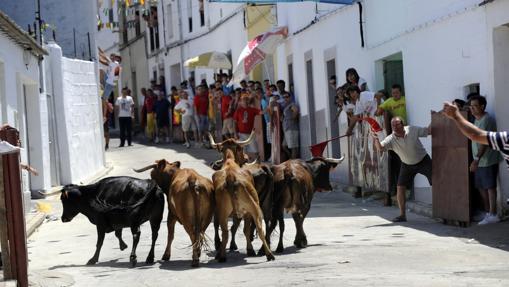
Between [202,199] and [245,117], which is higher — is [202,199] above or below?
below

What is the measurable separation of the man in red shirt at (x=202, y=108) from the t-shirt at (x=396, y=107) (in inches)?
630

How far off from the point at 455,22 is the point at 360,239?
4062mm

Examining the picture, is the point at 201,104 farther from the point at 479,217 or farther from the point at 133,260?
the point at 133,260

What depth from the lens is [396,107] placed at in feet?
62.1

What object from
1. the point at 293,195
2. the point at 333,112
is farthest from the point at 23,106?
the point at 293,195

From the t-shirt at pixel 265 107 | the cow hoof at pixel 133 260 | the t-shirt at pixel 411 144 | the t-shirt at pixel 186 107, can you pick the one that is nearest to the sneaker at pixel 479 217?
the t-shirt at pixel 411 144

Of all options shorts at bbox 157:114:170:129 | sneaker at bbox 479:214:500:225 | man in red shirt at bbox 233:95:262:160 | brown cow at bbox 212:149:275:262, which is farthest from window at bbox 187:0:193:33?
brown cow at bbox 212:149:275:262

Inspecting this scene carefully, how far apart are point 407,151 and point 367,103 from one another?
3.34m

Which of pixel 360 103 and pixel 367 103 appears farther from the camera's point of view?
pixel 360 103

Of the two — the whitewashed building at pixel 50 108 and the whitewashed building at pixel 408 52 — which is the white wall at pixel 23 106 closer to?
the whitewashed building at pixel 50 108

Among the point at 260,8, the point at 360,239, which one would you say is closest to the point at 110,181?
the point at 360,239

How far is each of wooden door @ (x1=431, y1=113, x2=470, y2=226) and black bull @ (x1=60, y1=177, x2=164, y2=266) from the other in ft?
14.2

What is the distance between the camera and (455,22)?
55.1ft

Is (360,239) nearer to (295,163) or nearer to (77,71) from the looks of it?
(295,163)
